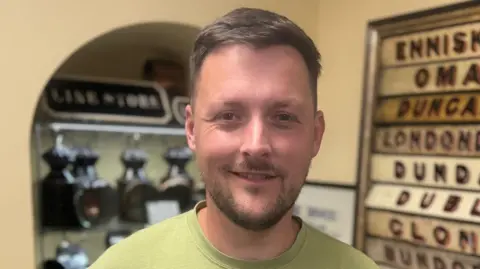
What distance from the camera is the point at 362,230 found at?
1.51 meters

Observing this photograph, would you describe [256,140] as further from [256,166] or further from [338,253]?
[338,253]

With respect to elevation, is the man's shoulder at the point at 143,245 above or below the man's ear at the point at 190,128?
below

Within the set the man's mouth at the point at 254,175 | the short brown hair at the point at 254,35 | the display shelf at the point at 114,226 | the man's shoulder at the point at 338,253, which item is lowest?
the display shelf at the point at 114,226

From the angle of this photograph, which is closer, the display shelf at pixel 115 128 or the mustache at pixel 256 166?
the mustache at pixel 256 166

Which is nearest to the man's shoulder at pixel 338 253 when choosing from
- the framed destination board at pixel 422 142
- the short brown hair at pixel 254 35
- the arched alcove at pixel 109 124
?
the short brown hair at pixel 254 35

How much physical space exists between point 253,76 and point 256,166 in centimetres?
13

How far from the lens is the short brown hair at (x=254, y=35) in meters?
0.73

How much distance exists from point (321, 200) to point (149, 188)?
65cm

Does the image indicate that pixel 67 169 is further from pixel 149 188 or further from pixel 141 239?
pixel 141 239

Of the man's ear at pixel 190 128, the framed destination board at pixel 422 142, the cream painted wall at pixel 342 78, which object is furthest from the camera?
the cream painted wall at pixel 342 78

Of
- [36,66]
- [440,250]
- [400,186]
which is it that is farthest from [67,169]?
[440,250]

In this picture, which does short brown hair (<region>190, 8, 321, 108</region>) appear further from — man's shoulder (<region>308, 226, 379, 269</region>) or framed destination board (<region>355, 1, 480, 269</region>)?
framed destination board (<region>355, 1, 480, 269</region>)

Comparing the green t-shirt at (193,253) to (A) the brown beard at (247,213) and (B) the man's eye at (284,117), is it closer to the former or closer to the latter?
(A) the brown beard at (247,213)

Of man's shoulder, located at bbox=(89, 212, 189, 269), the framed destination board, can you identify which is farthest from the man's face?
the framed destination board
